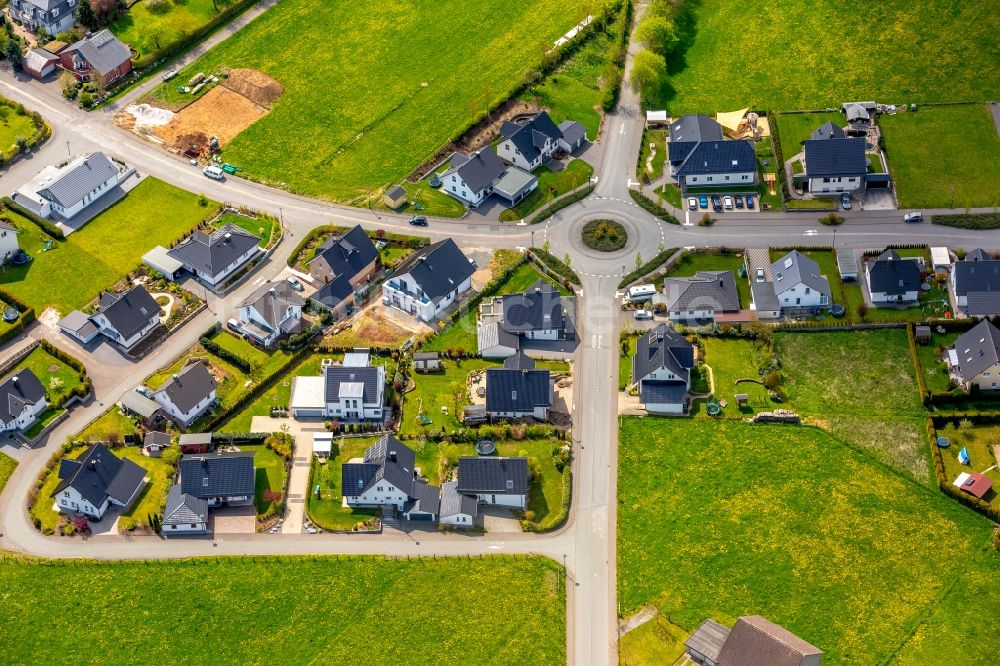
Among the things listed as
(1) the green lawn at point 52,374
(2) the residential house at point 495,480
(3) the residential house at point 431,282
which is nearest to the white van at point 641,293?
(3) the residential house at point 431,282

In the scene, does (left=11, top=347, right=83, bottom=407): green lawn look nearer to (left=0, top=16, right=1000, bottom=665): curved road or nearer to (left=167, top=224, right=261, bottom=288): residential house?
(left=0, top=16, right=1000, bottom=665): curved road

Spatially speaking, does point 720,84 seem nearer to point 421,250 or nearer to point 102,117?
point 421,250

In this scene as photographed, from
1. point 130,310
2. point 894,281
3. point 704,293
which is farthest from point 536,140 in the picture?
point 130,310

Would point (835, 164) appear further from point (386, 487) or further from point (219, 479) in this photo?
point (219, 479)

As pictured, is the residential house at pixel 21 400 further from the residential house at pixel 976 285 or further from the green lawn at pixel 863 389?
the residential house at pixel 976 285

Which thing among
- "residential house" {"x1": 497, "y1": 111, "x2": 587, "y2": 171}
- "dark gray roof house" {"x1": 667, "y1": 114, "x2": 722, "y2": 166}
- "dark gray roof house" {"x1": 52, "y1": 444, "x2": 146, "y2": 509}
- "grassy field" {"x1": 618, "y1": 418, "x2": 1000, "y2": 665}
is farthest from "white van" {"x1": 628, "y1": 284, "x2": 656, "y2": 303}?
"dark gray roof house" {"x1": 52, "y1": 444, "x2": 146, "y2": 509}

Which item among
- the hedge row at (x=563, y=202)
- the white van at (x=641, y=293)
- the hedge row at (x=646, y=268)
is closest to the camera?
the white van at (x=641, y=293)

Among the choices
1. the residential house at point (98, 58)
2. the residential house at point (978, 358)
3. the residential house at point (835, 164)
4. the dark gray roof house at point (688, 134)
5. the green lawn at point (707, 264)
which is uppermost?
the residential house at point (98, 58)
